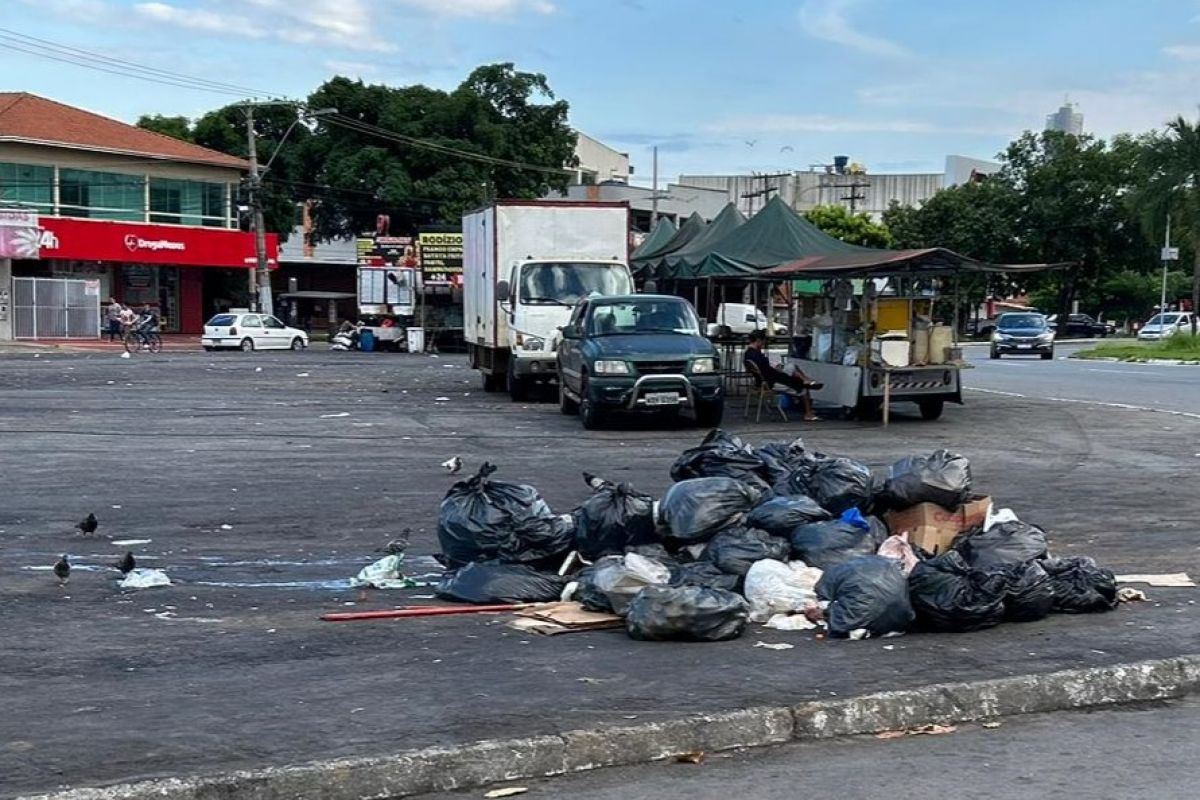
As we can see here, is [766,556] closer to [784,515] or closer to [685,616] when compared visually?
[784,515]

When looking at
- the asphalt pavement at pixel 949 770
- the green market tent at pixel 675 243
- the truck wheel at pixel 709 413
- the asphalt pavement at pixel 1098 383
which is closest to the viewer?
the asphalt pavement at pixel 949 770

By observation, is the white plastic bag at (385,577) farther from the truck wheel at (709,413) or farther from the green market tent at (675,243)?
the green market tent at (675,243)

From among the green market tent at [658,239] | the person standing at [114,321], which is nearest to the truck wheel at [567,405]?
the green market tent at [658,239]

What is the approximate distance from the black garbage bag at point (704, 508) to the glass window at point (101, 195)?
5266 centimetres

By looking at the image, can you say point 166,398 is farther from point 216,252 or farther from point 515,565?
point 216,252

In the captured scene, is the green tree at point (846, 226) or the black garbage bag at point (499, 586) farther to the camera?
the green tree at point (846, 226)

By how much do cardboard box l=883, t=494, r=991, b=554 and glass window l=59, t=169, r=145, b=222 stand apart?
53.1 meters

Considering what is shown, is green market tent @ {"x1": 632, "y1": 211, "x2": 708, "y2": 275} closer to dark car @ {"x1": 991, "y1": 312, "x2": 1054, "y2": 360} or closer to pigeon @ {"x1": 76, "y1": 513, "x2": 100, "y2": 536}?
dark car @ {"x1": 991, "y1": 312, "x2": 1054, "y2": 360}

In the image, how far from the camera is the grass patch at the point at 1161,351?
45375 millimetres

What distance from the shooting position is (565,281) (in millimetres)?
22906

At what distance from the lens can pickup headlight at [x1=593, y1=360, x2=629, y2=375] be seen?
1838 cm

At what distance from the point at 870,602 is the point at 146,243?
2147 inches

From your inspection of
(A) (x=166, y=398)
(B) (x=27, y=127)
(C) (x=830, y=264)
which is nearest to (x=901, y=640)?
(C) (x=830, y=264)

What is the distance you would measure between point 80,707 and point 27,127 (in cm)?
5443
